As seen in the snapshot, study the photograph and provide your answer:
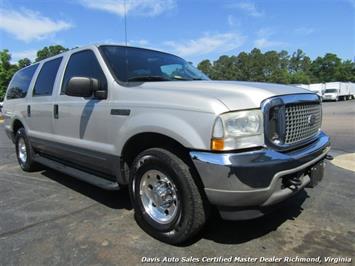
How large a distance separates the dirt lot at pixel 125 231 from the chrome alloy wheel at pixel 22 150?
Result: 4.44ft

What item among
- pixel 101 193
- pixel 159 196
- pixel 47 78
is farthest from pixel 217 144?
pixel 47 78

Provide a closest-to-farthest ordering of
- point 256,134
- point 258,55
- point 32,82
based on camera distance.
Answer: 1. point 256,134
2. point 32,82
3. point 258,55

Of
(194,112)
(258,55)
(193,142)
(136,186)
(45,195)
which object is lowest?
(45,195)

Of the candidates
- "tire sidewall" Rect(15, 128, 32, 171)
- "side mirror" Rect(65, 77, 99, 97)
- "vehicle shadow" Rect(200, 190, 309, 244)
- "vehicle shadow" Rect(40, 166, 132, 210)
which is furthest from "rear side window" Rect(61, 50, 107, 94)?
"vehicle shadow" Rect(200, 190, 309, 244)

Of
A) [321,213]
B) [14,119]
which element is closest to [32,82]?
[14,119]

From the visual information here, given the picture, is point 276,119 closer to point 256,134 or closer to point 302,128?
point 256,134

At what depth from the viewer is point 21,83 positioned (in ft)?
21.5

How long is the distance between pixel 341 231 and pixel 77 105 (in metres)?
3.24

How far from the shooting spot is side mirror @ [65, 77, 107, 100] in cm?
385

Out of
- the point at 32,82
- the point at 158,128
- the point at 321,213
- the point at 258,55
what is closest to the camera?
the point at 158,128

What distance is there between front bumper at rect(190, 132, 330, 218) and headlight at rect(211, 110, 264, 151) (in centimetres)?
7

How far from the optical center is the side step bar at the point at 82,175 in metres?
4.02

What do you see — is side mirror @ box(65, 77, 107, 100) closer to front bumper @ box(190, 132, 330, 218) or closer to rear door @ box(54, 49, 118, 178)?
→ rear door @ box(54, 49, 118, 178)

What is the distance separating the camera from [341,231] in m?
3.59
